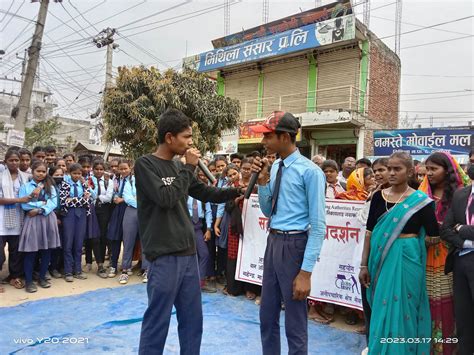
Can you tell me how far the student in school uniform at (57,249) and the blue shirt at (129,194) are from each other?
97cm

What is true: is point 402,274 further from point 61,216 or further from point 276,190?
point 61,216

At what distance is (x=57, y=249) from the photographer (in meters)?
5.61

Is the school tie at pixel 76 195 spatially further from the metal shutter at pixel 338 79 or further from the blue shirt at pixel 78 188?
the metal shutter at pixel 338 79

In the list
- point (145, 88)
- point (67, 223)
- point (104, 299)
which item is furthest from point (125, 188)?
point (145, 88)

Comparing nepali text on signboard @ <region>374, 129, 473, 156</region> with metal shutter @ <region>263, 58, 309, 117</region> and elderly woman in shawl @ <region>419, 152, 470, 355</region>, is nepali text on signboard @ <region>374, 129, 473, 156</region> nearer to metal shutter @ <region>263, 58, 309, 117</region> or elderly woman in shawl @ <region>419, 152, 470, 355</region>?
metal shutter @ <region>263, 58, 309, 117</region>

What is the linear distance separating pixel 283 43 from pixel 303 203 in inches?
573

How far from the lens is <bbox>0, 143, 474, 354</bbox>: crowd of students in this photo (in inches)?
108

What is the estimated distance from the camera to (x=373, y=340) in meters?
2.70

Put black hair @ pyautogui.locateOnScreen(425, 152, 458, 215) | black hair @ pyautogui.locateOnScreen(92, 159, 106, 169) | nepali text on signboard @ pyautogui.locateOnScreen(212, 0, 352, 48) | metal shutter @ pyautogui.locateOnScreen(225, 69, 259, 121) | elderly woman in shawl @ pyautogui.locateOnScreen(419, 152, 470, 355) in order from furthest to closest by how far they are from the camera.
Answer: metal shutter @ pyautogui.locateOnScreen(225, 69, 259, 121) < nepali text on signboard @ pyautogui.locateOnScreen(212, 0, 352, 48) < black hair @ pyautogui.locateOnScreen(92, 159, 106, 169) < black hair @ pyautogui.locateOnScreen(425, 152, 458, 215) < elderly woman in shawl @ pyautogui.locateOnScreen(419, 152, 470, 355)

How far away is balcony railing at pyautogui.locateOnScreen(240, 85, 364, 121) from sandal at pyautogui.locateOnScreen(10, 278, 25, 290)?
1230 cm

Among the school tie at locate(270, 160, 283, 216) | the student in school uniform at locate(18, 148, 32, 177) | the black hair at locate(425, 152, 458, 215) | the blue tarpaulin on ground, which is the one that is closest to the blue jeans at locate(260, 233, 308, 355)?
the school tie at locate(270, 160, 283, 216)

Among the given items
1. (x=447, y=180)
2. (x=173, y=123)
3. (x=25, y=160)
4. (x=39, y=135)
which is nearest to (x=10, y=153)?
(x=25, y=160)

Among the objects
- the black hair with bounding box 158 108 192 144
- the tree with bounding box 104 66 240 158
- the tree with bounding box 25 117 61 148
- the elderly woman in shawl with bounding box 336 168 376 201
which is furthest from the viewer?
the tree with bounding box 25 117 61 148

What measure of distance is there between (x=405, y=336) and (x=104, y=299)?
3584 millimetres
